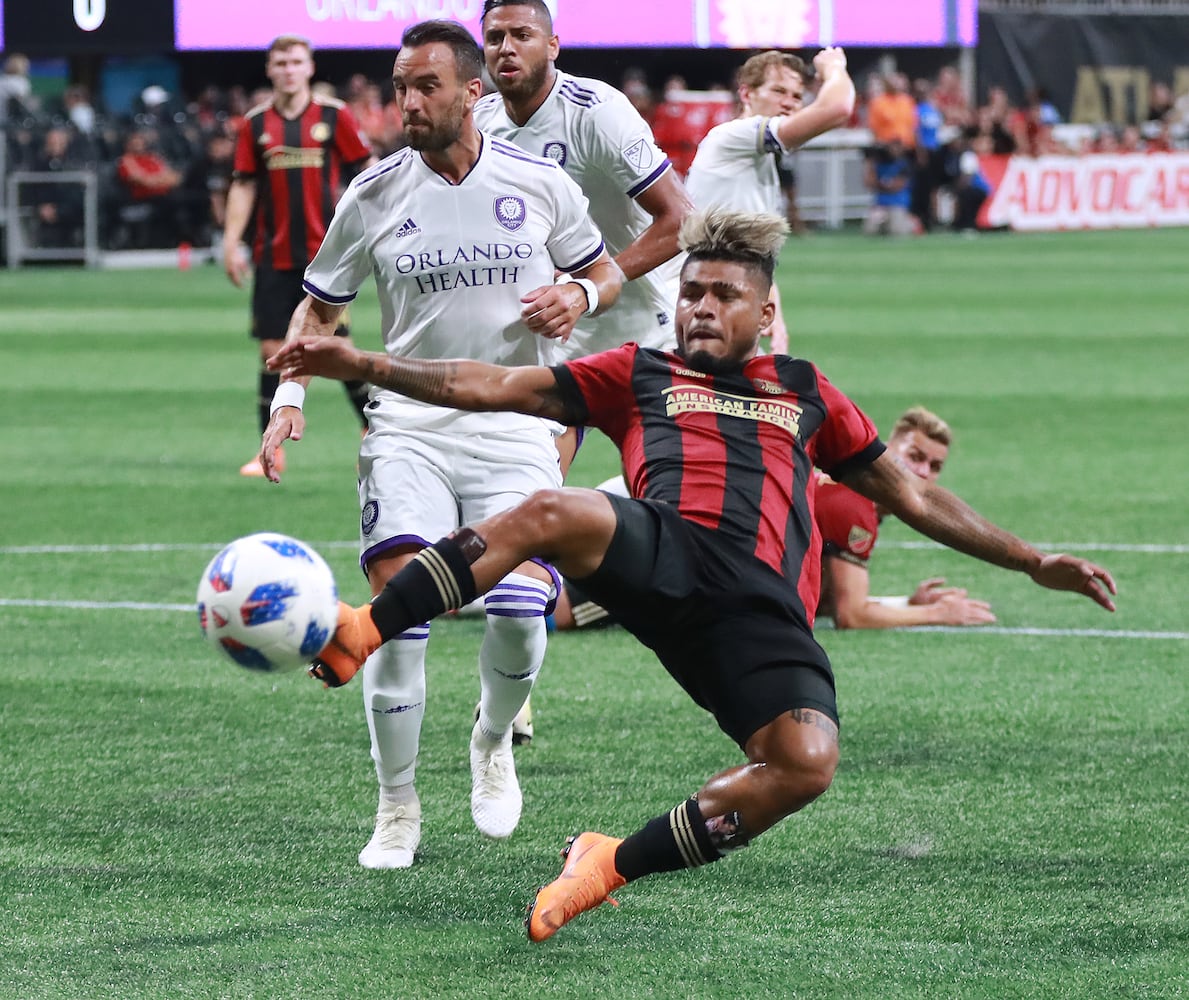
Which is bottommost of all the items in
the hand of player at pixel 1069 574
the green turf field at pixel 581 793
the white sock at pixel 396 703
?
the green turf field at pixel 581 793

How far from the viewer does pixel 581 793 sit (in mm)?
5648

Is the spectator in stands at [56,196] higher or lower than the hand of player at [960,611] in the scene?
higher

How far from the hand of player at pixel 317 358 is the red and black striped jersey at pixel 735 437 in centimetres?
57

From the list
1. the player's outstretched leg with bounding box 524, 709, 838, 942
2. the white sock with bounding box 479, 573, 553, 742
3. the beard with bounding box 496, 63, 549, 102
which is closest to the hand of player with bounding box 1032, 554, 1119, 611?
the player's outstretched leg with bounding box 524, 709, 838, 942

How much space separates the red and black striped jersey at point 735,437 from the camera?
14.7 feet

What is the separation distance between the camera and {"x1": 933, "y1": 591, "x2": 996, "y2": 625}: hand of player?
7824mm

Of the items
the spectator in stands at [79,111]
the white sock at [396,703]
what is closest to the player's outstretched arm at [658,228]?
the white sock at [396,703]

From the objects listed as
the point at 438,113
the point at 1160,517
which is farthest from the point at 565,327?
the point at 1160,517

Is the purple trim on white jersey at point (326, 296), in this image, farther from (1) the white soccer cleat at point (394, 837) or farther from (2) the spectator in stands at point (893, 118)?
(2) the spectator in stands at point (893, 118)

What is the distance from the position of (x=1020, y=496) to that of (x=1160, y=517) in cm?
87

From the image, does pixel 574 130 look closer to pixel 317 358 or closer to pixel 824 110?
pixel 824 110

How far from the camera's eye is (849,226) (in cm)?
3634

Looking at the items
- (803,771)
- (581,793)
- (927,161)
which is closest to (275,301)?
(581,793)

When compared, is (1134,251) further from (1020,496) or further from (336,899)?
(336,899)
